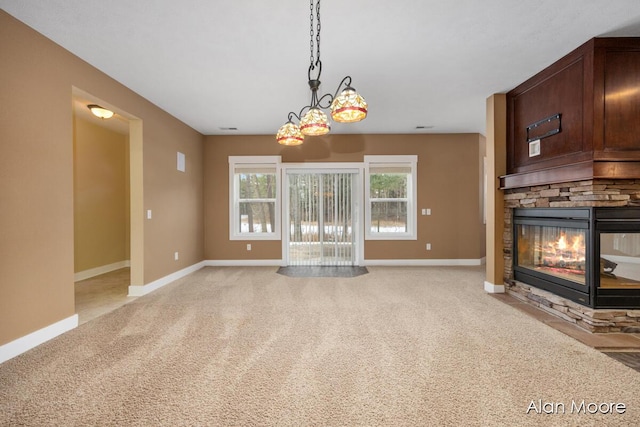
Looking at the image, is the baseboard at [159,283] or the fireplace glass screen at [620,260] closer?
the fireplace glass screen at [620,260]

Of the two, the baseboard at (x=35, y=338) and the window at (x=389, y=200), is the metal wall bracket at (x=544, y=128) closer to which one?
the window at (x=389, y=200)

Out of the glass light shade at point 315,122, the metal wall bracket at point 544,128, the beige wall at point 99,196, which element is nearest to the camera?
the glass light shade at point 315,122

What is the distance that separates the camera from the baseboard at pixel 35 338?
238 centimetres

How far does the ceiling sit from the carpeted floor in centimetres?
271

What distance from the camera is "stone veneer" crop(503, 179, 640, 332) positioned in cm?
284

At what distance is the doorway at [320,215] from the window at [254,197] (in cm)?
30

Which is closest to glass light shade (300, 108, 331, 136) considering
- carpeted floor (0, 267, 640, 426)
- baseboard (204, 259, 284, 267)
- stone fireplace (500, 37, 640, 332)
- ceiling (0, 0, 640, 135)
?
ceiling (0, 0, 640, 135)

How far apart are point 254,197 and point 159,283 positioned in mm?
2469

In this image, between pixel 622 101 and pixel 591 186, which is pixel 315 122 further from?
pixel 622 101

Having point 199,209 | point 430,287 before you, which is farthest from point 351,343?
point 199,209

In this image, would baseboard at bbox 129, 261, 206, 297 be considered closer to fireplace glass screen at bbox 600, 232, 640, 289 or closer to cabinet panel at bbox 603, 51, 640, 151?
fireplace glass screen at bbox 600, 232, 640, 289

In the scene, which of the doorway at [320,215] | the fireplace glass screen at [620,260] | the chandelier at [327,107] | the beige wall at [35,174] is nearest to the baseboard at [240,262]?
the doorway at [320,215]

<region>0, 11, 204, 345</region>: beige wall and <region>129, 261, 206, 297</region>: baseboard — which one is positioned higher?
<region>0, 11, 204, 345</region>: beige wall

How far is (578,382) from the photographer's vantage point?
2025mm
